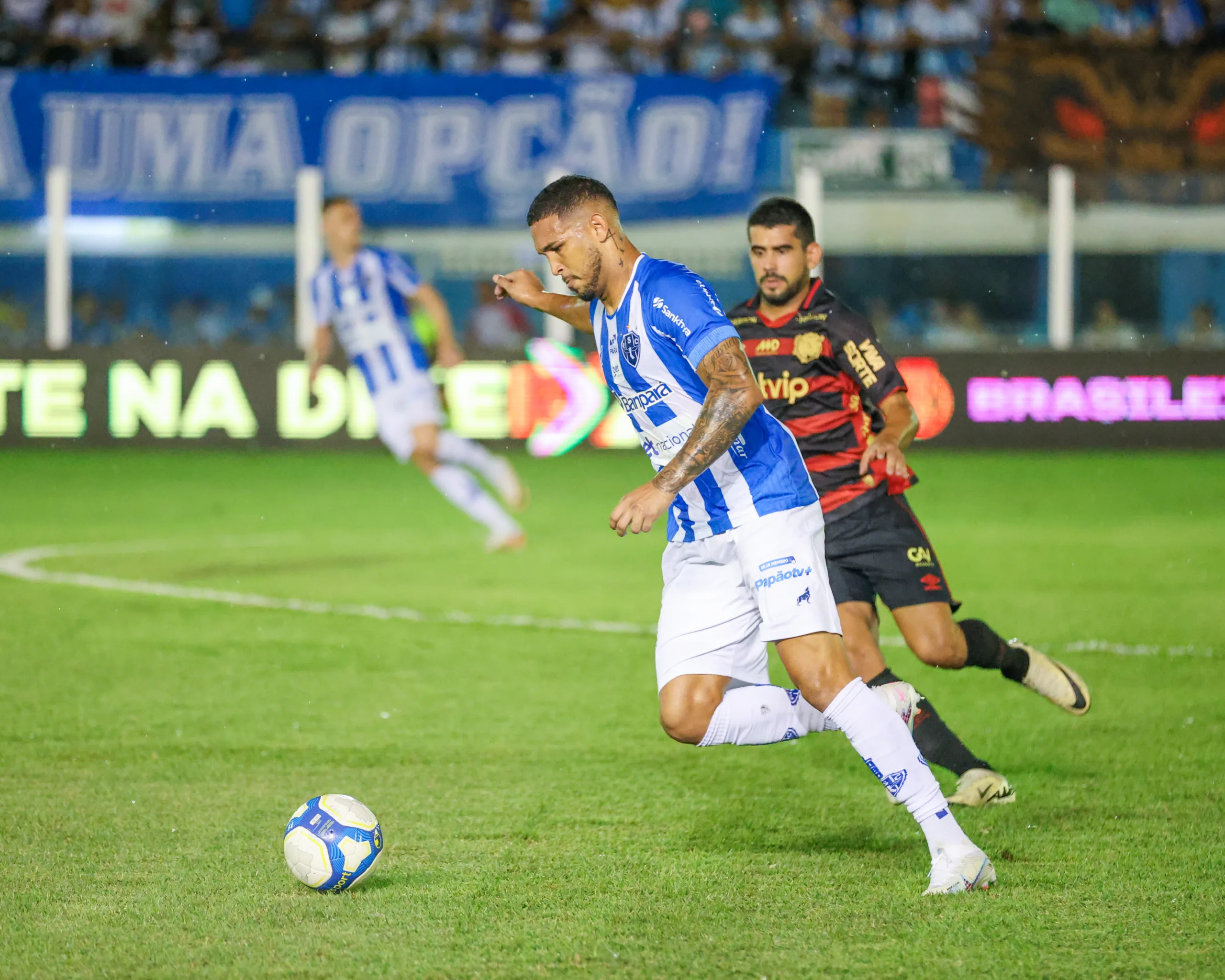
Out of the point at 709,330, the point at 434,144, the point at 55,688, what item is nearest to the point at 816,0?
the point at 434,144

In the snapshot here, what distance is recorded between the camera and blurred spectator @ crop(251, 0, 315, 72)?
22.3 metres

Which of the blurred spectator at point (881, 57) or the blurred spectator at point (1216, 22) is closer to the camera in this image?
the blurred spectator at point (881, 57)

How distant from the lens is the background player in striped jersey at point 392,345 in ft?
38.8

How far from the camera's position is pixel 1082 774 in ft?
18.5

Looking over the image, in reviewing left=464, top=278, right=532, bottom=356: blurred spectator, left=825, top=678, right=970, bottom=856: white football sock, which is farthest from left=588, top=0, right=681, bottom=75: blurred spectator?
left=825, top=678, right=970, bottom=856: white football sock

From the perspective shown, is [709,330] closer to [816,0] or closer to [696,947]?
[696,947]

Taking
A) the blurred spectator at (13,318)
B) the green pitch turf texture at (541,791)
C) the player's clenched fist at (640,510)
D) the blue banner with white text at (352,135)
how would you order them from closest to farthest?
the green pitch turf texture at (541,791)
the player's clenched fist at (640,510)
the blurred spectator at (13,318)
the blue banner with white text at (352,135)

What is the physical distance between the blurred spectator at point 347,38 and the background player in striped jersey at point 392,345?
33.1 feet

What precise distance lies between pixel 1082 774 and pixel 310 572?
19.5 feet

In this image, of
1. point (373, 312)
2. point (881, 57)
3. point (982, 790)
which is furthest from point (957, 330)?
point (982, 790)

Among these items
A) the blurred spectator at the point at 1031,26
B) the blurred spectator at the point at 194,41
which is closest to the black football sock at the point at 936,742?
the blurred spectator at the point at 1031,26

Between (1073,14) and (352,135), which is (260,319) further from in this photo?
(1073,14)

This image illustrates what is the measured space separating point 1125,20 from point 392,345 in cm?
1493

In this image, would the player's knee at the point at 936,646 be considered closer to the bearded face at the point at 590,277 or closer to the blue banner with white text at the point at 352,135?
the bearded face at the point at 590,277
